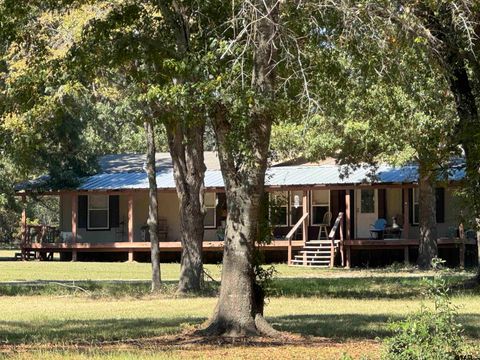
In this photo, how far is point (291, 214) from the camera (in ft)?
142

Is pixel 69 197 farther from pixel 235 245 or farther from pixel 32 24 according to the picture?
pixel 235 245

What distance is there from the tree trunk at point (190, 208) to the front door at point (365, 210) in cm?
1789

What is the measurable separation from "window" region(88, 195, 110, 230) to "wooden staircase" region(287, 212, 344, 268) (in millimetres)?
9354

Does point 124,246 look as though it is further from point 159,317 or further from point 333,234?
point 159,317

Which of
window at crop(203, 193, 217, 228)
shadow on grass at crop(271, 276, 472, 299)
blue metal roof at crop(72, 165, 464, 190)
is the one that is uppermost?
blue metal roof at crop(72, 165, 464, 190)

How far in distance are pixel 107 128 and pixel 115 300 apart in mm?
43935

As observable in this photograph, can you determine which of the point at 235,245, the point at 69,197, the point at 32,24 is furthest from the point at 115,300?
the point at 69,197

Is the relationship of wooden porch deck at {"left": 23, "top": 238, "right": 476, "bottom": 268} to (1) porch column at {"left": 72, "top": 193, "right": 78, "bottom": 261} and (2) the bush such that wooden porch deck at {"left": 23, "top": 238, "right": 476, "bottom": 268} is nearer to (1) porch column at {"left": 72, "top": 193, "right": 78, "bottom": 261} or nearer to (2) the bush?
(1) porch column at {"left": 72, "top": 193, "right": 78, "bottom": 261}

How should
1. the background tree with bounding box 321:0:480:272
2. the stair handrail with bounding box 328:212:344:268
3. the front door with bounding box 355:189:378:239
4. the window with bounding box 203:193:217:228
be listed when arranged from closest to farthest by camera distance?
the background tree with bounding box 321:0:480:272, the stair handrail with bounding box 328:212:344:268, the front door with bounding box 355:189:378:239, the window with bounding box 203:193:217:228

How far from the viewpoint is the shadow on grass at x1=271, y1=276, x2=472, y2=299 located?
23.4 m

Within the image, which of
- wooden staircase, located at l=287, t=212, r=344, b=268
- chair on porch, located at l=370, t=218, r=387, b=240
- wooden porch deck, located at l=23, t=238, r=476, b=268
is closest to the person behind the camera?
wooden porch deck, located at l=23, t=238, r=476, b=268

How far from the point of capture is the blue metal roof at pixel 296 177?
37375 mm

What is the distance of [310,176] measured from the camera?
4028 cm

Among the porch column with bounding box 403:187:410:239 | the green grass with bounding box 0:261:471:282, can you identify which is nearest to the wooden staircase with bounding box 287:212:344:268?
the green grass with bounding box 0:261:471:282
